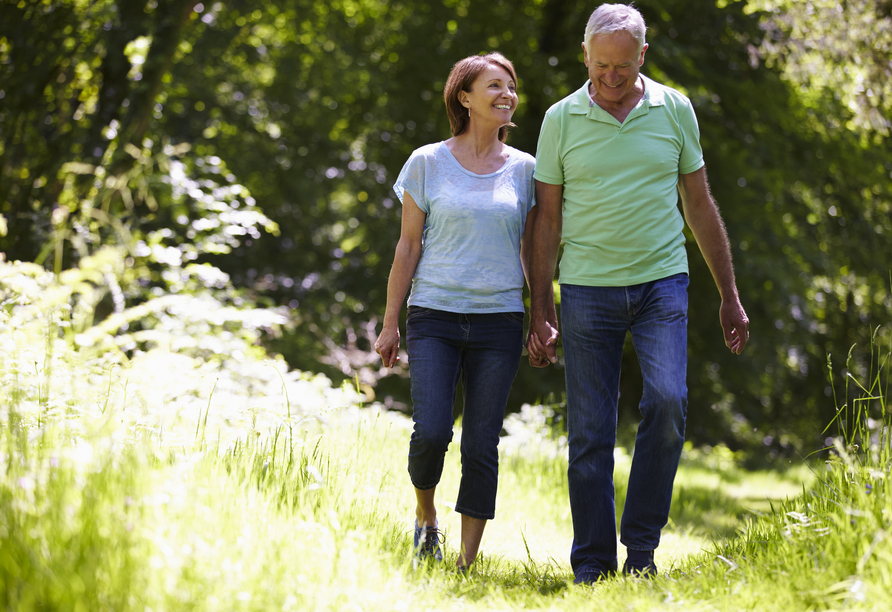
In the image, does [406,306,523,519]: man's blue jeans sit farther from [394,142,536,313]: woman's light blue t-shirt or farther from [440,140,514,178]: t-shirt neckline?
[440,140,514,178]: t-shirt neckline

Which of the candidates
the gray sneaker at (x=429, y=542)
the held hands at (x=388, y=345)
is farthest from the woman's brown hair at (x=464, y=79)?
the gray sneaker at (x=429, y=542)

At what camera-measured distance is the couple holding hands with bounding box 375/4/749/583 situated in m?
2.97

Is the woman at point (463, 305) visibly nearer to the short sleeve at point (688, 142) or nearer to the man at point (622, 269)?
the man at point (622, 269)

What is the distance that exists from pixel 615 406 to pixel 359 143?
1051 cm

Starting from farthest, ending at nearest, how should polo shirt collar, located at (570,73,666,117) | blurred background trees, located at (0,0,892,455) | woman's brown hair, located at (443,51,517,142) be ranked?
blurred background trees, located at (0,0,892,455)
woman's brown hair, located at (443,51,517,142)
polo shirt collar, located at (570,73,666,117)

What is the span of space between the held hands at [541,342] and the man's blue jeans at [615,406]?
76mm

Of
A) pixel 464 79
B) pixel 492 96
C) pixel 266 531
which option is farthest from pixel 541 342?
pixel 266 531

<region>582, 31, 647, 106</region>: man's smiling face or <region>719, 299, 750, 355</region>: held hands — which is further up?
<region>582, 31, 647, 106</region>: man's smiling face

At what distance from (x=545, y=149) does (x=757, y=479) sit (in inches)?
355

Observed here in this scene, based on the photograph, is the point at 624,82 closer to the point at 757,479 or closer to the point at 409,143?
the point at 409,143

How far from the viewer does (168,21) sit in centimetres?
705

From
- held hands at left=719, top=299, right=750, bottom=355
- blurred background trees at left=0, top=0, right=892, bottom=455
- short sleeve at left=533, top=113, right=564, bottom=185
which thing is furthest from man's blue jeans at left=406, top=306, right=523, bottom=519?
blurred background trees at left=0, top=0, right=892, bottom=455

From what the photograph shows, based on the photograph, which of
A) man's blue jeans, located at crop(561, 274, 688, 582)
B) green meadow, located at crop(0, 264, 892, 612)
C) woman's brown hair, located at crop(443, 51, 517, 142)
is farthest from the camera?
woman's brown hair, located at crop(443, 51, 517, 142)

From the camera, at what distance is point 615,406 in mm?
3125
